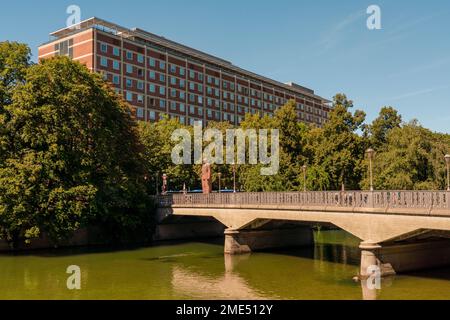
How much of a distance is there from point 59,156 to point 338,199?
2255 cm

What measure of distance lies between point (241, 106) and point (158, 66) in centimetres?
2708

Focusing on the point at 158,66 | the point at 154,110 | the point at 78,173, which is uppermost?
the point at 158,66

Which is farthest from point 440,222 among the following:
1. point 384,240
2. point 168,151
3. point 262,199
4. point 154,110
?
point 154,110

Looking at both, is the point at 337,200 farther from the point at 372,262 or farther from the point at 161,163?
the point at 161,163

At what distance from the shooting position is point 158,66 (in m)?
94.6

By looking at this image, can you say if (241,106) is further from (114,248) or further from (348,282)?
(348,282)

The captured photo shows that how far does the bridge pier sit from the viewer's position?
27953mm

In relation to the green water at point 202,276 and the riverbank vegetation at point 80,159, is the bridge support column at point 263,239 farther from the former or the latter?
the riverbank vegetation at point 80,159

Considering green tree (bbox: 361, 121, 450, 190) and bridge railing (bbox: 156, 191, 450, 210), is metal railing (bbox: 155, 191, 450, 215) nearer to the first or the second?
bridge railing (bbox: 156, 191, 450, 210)

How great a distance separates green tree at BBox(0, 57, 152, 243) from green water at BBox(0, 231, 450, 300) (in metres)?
3.21

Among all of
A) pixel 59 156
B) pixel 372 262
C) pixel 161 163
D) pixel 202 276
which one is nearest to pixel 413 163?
pixel 372 262

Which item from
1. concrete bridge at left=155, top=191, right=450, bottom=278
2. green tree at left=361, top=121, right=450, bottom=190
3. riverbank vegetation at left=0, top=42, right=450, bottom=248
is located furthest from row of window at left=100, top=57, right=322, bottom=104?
green tree at left=361, top=121, right=450, bottom=190

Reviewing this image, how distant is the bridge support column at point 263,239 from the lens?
135ft

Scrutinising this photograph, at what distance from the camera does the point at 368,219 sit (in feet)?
94.2
